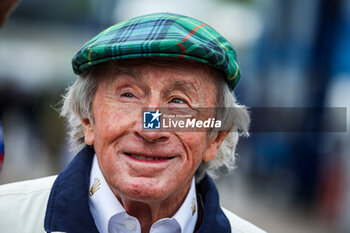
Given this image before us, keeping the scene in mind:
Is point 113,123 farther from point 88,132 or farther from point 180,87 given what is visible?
point 180,87

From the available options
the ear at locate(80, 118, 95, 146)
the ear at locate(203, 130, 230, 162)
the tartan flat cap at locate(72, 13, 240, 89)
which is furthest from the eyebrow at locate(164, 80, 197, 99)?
the ear at locate(80, 118, 95, 146)

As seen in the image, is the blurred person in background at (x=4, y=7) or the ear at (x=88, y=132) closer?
the blurred person in background at (x=4, y=7)

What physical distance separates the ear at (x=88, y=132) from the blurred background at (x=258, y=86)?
5.90m

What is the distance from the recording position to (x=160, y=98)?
7.37ft

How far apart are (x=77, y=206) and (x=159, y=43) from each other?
921 mm

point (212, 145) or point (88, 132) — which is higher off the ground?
point (88, 132)

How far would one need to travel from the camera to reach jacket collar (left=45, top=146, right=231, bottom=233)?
215cm

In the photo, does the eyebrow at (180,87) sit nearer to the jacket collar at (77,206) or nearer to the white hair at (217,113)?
the white hair at (217,113)

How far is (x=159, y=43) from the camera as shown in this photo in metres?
2.12

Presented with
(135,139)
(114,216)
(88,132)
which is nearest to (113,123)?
(135,139)

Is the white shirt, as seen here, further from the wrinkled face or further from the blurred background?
the blurred background

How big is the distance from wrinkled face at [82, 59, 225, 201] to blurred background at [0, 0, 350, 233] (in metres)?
5.91

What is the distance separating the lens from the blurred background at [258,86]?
861cm

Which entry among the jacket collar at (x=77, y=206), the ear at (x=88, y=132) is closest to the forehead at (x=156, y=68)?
the ear at (x=88, y=132)
